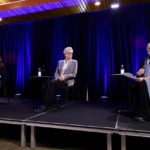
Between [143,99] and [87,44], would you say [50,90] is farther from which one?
[87,44]

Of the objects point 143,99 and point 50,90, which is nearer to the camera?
point 143,99

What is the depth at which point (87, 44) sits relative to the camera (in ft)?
13.9

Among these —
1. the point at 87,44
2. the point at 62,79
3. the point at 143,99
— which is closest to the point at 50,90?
the point at 62,79

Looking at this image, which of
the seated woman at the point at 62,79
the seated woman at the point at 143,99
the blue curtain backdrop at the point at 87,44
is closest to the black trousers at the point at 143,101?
the seated woman at the point at 143,99

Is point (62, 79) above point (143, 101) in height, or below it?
above

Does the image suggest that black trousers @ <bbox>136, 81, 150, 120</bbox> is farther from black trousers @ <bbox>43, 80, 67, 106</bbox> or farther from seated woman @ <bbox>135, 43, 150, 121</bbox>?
black trousers @ <bbox>43, 80, 67, 106</bbox>

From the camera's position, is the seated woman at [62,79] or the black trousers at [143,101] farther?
the seated woman at [62,79]

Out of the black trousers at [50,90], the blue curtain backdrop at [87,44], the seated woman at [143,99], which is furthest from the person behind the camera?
the blue curtain backdrop at [87,44]

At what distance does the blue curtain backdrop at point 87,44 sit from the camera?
390 centimetres

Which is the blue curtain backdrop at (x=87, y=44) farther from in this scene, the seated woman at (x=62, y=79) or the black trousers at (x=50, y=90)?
the black trousers at (x=50, y=90)

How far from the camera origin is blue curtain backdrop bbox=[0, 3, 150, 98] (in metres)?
3.90

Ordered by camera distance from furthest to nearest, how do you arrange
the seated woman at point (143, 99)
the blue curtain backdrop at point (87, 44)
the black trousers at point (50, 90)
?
the blue curtain backdrop at point (87, 44) → the black trousers at point (50, 90) → the seated woman at point (143, 99)

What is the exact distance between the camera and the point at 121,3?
3830mm

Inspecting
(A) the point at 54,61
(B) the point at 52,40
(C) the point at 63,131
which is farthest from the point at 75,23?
(C) the point at 63,131
